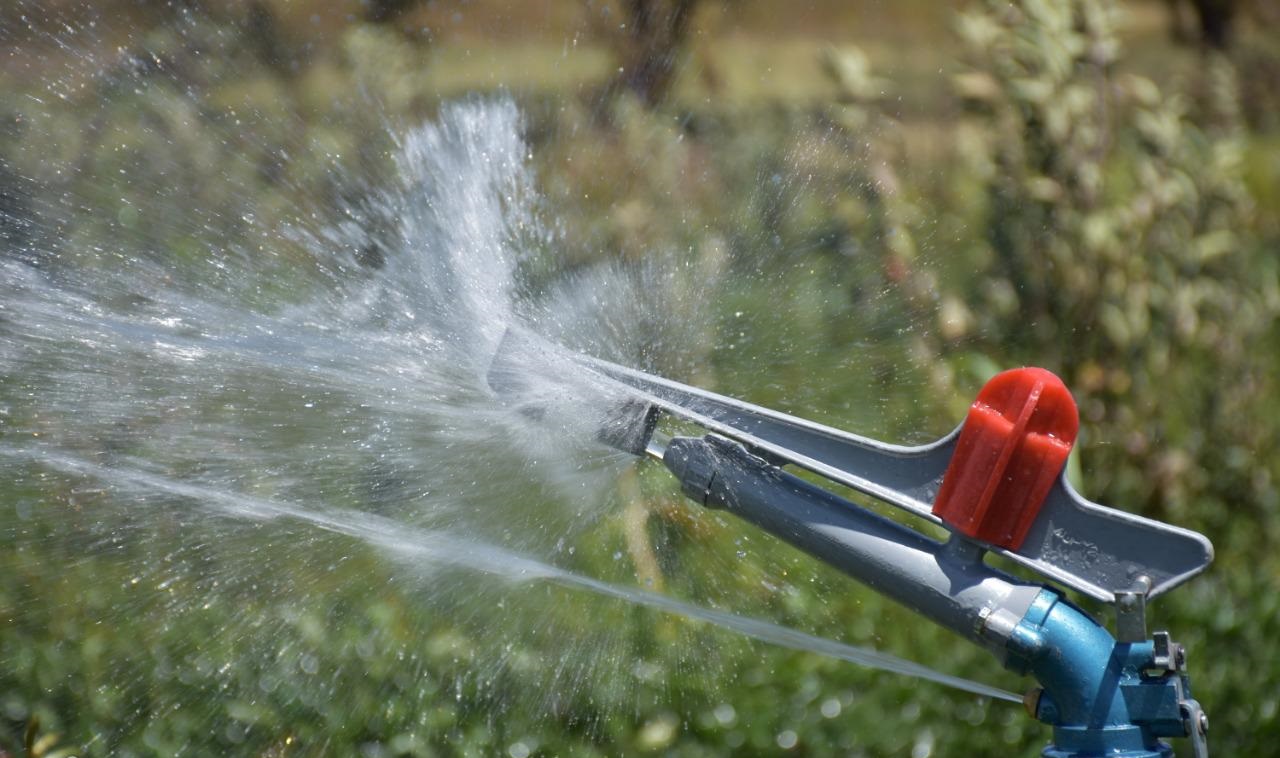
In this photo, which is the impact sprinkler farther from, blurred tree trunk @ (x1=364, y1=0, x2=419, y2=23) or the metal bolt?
blurred tree trunk @ (x1=364, y1=0, x2=419, y2=23)

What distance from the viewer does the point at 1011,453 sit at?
1.30m

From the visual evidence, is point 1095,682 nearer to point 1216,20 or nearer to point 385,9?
point 385,9

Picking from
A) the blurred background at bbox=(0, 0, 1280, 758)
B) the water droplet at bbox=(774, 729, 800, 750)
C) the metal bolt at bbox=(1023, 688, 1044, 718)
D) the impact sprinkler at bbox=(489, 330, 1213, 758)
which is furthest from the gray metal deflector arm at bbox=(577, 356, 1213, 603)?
the water droplet at bbox=(774, 729, 800, 750)

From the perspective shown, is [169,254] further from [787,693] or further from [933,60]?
[933,60]

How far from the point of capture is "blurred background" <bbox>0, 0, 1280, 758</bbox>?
7.84ft

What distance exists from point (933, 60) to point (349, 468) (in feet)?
6.90

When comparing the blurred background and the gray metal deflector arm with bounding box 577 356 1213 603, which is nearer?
the gray metal deflector arm with bounding box 577 356 1213 603

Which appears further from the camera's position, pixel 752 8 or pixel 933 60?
pixel 752 8

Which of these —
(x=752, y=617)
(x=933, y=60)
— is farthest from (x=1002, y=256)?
(x=752, y=617)

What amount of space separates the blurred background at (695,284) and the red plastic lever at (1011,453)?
1100mm

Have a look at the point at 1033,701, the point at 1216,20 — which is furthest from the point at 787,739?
the point at 1216,20

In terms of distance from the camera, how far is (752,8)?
3.82 m

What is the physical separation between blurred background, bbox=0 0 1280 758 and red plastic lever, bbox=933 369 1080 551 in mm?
1100

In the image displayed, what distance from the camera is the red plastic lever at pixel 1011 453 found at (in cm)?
130
